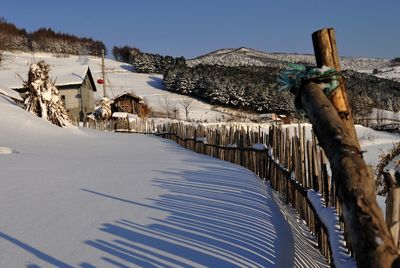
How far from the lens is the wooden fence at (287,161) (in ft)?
13.3

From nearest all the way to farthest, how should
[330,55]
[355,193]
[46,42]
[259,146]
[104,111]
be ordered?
[355,193]
[330,55]
[259,146]
[104,111]
[46,42]

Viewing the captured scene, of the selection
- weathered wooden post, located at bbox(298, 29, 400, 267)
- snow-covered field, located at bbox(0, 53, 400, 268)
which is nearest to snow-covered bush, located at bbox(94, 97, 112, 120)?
snow-covered field, located at bbox(0, 53, 400, 268)

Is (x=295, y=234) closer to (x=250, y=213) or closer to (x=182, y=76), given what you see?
(x=250, y=213)

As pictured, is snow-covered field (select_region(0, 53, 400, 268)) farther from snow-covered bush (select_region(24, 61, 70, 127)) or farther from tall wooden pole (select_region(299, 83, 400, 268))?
snow-covered bush (select_region(24, 61, 70, 127))

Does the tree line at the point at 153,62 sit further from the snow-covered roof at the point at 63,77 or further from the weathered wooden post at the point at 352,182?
the weathered wooden post at the point at 352,182

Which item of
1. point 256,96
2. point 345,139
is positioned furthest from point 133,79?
point 345,139

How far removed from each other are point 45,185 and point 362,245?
17.9 feet

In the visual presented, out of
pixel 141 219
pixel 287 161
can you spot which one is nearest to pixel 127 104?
pixel 287 161

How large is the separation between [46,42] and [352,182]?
122 metres

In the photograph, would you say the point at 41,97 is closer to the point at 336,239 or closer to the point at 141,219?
the point at 141,219

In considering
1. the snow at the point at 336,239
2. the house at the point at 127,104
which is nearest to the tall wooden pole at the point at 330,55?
the snow at the point at 336,239

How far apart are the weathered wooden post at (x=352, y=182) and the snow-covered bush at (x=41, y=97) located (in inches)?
621

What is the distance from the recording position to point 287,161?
629 centimetres

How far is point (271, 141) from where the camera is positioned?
7.60m
